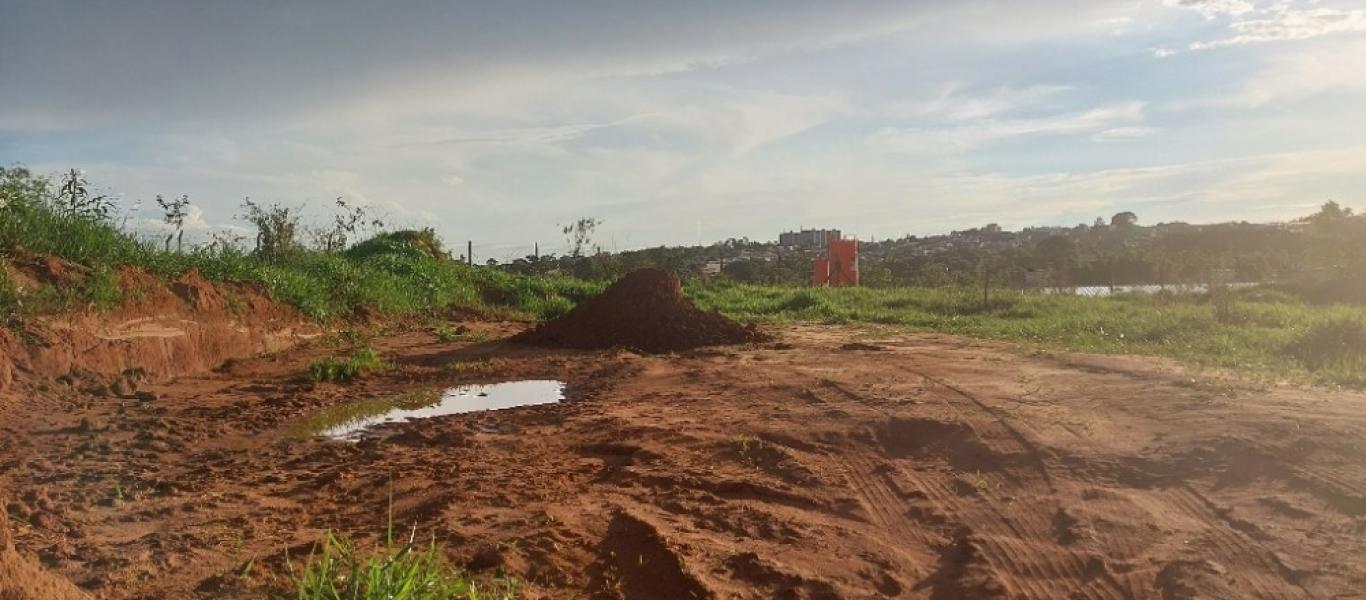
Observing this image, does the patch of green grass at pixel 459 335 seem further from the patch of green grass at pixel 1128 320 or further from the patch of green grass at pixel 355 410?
the patch of green grass at pixel 1128 320

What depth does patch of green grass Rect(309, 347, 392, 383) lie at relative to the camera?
932 cm

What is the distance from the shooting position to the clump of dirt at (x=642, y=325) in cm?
1288

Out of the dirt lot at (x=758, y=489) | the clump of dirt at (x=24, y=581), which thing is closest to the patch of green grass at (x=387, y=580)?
the dirt lot at (x=758, y=489)

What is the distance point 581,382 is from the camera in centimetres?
981

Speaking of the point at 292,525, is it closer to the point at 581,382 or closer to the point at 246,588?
the point at 246,588

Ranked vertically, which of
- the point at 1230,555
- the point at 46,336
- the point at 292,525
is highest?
the point at 46,336

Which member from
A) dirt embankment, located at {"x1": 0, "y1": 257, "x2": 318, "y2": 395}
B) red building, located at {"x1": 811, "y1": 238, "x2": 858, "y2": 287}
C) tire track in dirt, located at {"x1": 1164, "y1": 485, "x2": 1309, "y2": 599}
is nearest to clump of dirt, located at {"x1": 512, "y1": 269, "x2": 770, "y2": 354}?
dirt embankment, located at {"x1": 0, "y1": 257, "x2": 318, "y2": 395}

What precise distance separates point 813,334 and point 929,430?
24.8 ft

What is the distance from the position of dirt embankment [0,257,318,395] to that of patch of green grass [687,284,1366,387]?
8.95m

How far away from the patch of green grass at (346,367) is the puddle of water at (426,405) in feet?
3.55

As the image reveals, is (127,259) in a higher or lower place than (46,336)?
higher

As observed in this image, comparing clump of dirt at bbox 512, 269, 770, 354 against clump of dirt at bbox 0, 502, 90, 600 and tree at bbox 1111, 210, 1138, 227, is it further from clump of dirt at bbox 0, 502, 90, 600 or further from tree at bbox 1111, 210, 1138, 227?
tree at bbox 1111, 210, 1138, 227

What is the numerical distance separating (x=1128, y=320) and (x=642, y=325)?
7.26 metres

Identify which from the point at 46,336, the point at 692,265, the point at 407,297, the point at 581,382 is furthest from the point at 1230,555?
the point at 692,265
